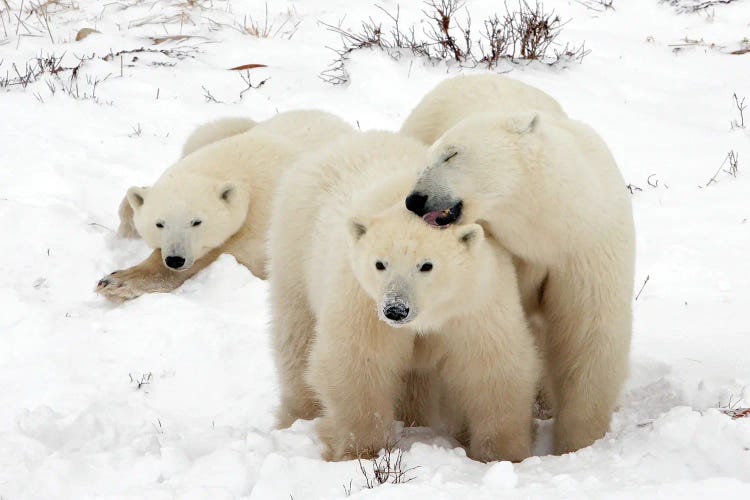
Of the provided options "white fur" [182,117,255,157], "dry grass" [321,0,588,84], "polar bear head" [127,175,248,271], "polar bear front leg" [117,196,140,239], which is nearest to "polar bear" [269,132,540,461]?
"polar bear head" [127,175,248,271]

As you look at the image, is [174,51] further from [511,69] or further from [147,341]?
[147,341]

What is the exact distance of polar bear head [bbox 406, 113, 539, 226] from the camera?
3.12 meters

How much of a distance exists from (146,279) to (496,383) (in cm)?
321

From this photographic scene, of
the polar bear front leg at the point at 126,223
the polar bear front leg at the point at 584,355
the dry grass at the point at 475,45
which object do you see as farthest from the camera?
the dry grass at the point at 475,45

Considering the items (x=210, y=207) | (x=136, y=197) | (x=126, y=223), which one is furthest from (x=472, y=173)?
(x=126, y=223)

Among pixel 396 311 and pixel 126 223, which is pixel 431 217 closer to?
pixel 396 311

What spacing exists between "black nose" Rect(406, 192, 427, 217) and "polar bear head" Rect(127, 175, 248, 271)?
3.25 meters

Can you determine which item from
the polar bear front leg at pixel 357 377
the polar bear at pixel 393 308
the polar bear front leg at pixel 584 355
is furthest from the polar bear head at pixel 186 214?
the polar bear front leg at pixel 584 355

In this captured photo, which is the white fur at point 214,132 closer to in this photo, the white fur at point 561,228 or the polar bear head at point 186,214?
the polar bear head at point 186,214

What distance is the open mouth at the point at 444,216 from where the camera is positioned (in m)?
3.17

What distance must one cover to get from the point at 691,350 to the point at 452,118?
159cm

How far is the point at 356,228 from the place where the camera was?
130 inches

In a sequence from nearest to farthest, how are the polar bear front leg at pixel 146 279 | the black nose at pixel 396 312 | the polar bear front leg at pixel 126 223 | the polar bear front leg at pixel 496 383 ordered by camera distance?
the black nose at pixel 396 312 < the polar bear front leg at pixel 496 383 < the polar bear front leg at pixel 146 279 < the polar bear front leg at pixel 126 223

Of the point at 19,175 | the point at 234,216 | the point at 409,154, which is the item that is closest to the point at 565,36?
the point at 234,216
